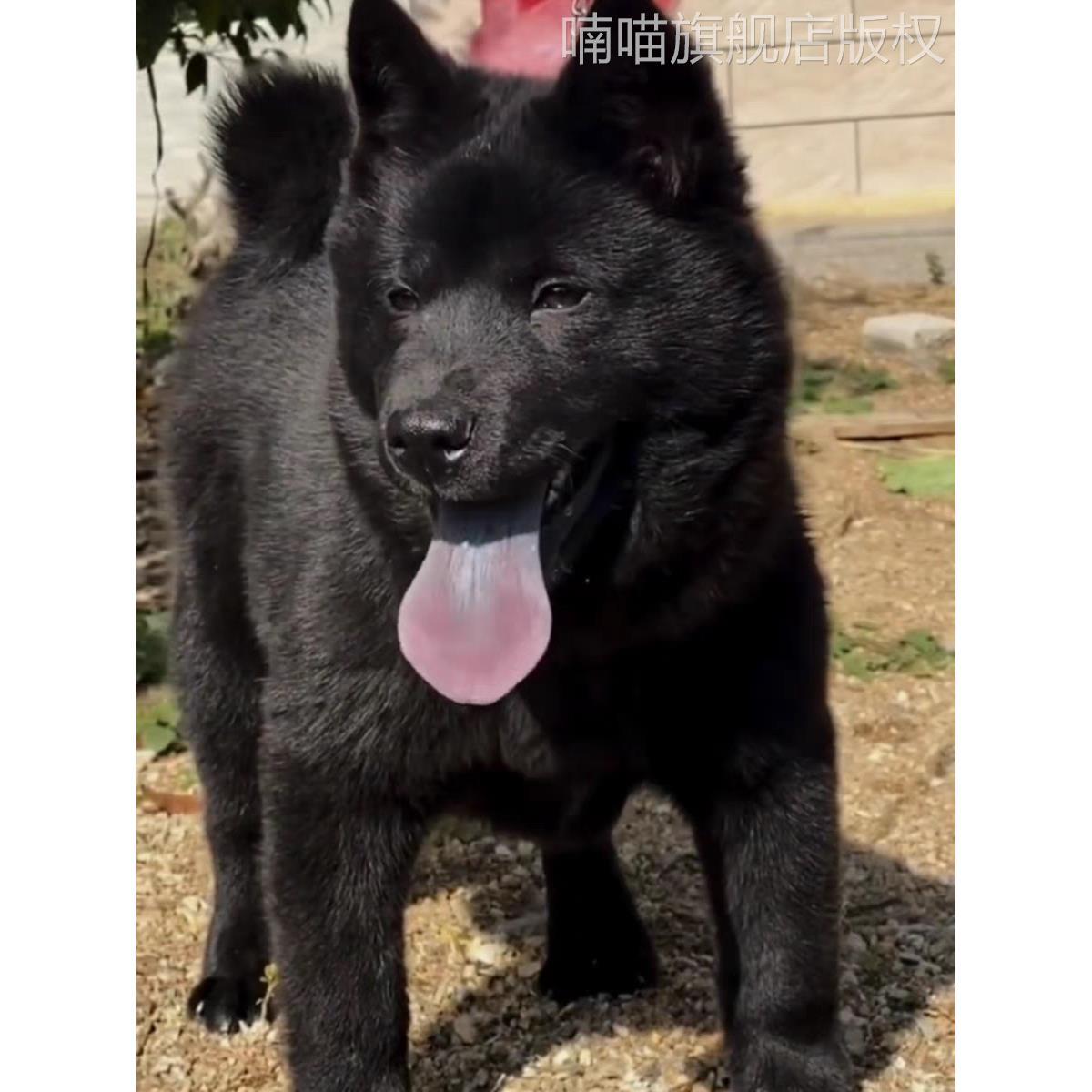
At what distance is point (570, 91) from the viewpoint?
2.14 metres

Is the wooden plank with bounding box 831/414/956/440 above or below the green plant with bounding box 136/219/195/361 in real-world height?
A: below

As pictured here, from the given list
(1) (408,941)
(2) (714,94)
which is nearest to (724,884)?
(1) (408,941)

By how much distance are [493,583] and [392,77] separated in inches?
24.6

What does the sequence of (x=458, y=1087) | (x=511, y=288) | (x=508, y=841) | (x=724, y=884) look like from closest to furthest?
(x=511, y=288) < (x=724, y=884) < (x=458, y=1087) < (x=508, y=841)

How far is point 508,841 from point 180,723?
758 millimetres

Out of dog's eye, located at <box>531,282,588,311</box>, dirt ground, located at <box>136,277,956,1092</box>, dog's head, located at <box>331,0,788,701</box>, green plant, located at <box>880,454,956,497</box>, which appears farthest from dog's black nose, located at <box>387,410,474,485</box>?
green plant, located at <box>880,454,956,497</box>

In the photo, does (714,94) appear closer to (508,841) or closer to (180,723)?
(180,723)

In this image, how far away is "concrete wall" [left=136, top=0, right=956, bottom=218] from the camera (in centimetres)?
255

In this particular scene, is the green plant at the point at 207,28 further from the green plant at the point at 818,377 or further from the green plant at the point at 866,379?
the green plant at the point at 866,379

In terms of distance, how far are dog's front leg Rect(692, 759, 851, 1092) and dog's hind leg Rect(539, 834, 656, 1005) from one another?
1.47ft

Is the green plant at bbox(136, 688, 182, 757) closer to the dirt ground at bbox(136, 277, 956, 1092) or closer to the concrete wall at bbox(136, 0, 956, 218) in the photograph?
the dirt ground at bbox(136, 277, 956, 1092)

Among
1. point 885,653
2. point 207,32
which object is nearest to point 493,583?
point 207,32

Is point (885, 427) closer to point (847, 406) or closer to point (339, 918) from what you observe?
point (847, 406)

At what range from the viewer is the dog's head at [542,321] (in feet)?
6.93
